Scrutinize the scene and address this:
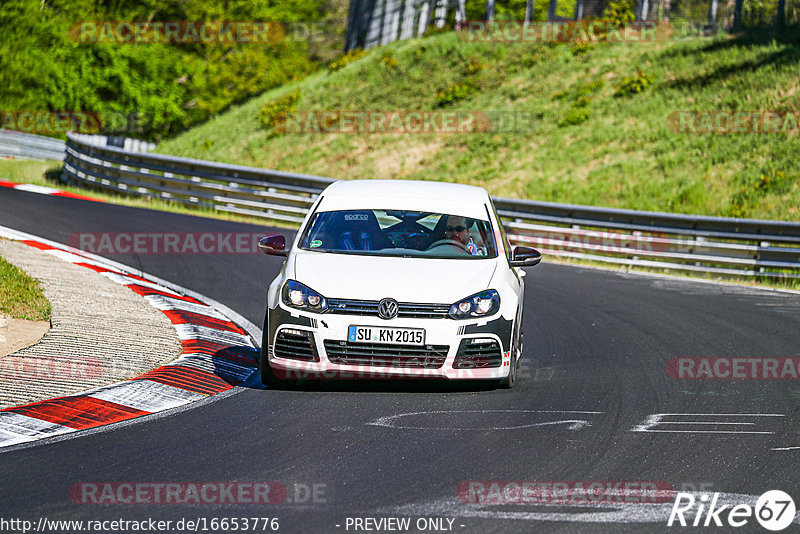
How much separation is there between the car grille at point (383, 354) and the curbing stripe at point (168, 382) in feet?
3.15

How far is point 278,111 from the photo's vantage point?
46.1 meters

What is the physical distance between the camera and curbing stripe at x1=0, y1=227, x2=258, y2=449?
21.8 ft

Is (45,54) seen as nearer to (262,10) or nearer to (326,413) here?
(262,10)

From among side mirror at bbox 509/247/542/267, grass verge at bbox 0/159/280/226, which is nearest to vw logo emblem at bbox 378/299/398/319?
side mirror at bbox 509/247/542/267

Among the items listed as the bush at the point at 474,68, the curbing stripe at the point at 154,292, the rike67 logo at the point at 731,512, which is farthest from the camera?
the bush at the point at 474,68

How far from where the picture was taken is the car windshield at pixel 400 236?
28.6 feet

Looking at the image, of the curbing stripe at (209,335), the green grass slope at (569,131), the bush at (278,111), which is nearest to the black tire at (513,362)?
the curbing stripe at (209,335)

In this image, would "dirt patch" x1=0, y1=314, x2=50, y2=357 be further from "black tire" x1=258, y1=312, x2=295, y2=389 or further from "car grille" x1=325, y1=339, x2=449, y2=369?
"car grille" x1=325, y1=339, x2=449, y2=369

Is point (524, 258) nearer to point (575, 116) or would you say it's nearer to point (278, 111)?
point (575, 116)

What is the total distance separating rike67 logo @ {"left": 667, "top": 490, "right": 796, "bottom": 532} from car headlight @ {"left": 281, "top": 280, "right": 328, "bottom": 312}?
3.12 metres

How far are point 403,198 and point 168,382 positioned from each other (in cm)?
253

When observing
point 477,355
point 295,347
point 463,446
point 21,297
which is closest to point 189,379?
point 295,347

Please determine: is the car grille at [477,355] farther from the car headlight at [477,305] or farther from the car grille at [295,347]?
the car grille at [295,347]

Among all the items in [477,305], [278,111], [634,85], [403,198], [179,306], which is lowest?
[179,306]
